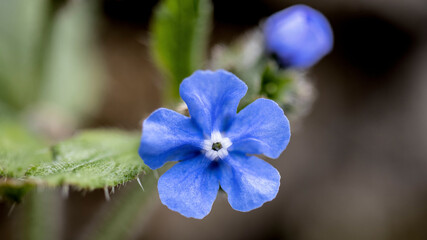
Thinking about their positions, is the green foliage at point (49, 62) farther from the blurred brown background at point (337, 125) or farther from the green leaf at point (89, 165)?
the green leaf at point (89, 165)

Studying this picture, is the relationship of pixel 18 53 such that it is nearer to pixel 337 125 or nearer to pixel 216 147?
pixel 216 147

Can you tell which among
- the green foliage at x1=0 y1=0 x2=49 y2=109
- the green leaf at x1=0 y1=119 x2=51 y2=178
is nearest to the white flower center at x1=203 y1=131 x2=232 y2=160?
the green leaf at x1=0 y1=119 x2=51 y2=178

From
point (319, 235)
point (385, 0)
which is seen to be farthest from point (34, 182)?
point (385, 0)

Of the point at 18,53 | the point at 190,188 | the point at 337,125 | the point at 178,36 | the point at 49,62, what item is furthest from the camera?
the point at 337,125

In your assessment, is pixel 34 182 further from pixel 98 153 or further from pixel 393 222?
pixel 393 222

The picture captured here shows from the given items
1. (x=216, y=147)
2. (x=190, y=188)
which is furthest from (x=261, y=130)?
(x=190, y=188)

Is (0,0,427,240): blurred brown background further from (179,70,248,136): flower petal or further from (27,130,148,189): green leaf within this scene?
(179,70,248,136): flower petal
